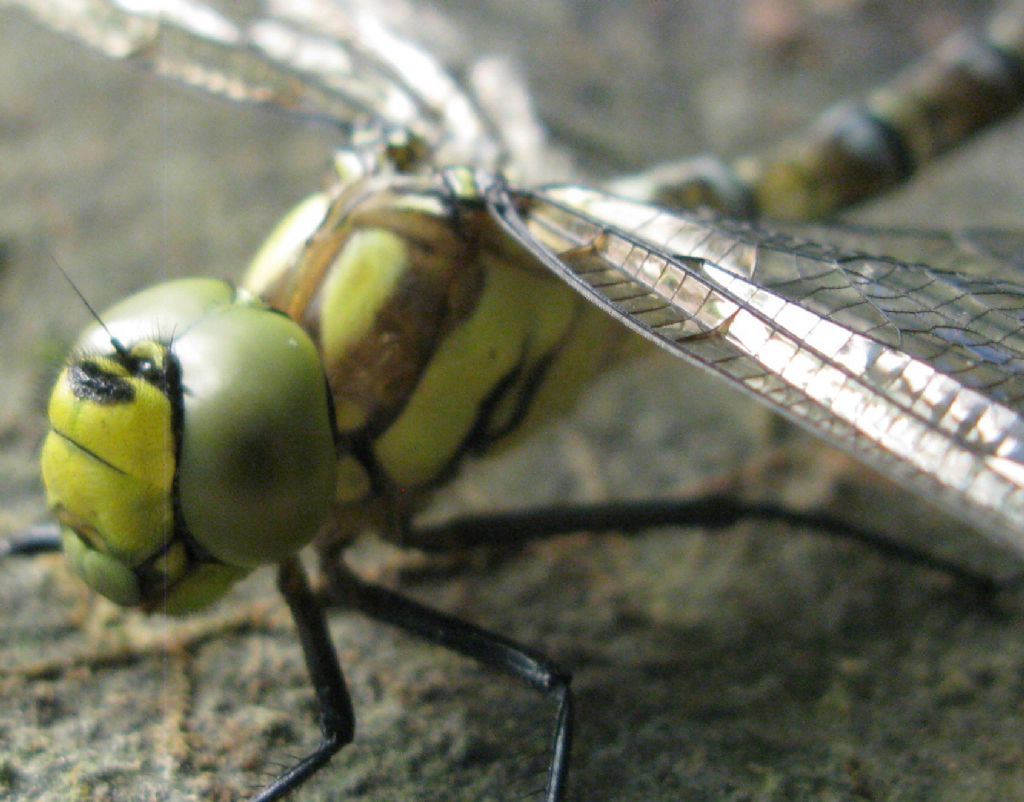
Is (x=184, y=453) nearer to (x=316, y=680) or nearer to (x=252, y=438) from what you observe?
(x=252, y=438)

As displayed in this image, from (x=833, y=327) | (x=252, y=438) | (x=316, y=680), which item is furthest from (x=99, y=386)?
(x=833, y=327)

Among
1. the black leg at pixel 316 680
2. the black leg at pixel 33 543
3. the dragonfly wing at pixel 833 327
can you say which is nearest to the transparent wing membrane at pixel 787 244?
the dragonfly wing at pixel 833 327

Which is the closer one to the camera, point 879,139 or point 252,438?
point 252,438

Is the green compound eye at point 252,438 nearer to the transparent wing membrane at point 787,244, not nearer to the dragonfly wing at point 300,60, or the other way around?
the transparent wing membrane at point 787,244

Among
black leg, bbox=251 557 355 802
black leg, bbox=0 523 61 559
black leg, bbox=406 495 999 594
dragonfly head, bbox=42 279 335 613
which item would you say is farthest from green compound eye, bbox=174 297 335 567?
black leg, bbox=0 523 61 559

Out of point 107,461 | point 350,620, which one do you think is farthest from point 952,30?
point 107,461

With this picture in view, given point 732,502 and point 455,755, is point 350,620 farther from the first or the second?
point 732,502
